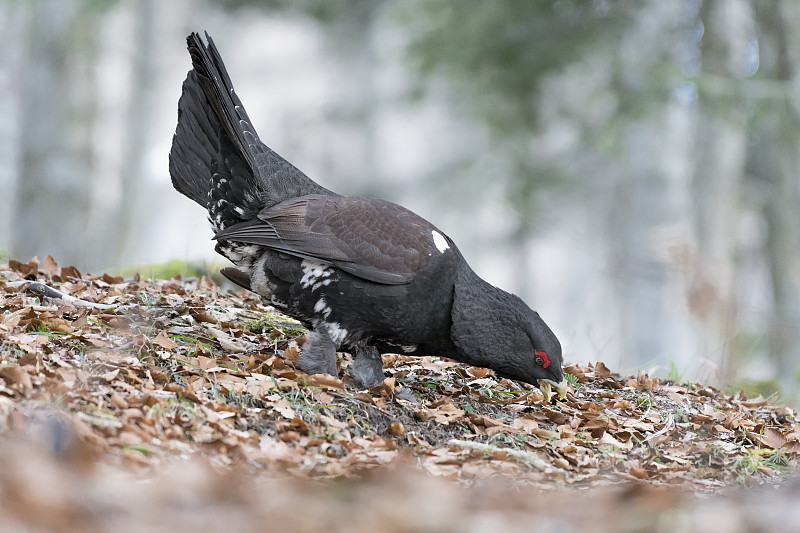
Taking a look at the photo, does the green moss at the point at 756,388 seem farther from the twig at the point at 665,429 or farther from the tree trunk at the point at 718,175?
the twig at the point at 665,429

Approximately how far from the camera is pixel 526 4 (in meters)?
10.9

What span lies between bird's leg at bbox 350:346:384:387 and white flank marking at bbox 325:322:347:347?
0.26 metres

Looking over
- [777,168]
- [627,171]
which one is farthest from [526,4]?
[777,168]

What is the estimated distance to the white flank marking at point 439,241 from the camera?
16.0 ft

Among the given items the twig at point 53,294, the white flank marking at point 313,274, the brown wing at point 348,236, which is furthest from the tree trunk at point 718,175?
the twig at point 53,294

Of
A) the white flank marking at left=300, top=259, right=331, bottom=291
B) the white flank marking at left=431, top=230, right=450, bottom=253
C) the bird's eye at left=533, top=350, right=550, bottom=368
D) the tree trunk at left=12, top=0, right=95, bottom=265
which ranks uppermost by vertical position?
the tree trunk at left=12, top=0, right=95, bottom=265

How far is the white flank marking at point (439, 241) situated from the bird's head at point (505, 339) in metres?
0.24

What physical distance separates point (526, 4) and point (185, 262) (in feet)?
20.7

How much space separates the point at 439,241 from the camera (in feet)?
16.2

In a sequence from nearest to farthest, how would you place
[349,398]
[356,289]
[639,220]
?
[349,398]
[356,289]
[639,220]

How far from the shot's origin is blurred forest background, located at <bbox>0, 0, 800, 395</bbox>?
934cm

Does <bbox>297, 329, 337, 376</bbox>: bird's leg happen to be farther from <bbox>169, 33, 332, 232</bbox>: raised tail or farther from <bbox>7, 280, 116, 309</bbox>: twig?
<bbox>7, 280, 116, 309</bbox>: twig

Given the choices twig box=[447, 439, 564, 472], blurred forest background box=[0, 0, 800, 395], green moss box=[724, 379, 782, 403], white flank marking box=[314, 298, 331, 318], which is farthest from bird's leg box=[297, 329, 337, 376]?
green moss box=[724, 379, 782, 403]

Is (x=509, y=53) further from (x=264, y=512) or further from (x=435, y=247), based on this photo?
(x=264, y=512)
